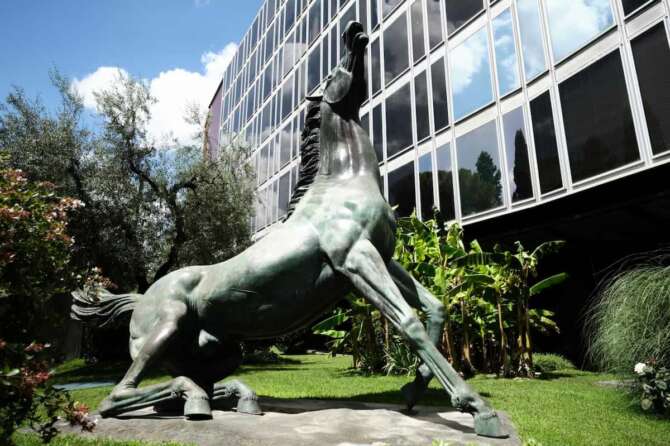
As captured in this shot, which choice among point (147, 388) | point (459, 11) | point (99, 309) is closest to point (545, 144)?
point (459, 11)

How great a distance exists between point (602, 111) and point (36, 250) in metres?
11.7

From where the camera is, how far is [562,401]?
223 inches

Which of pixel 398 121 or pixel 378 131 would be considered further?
pixel 378 131

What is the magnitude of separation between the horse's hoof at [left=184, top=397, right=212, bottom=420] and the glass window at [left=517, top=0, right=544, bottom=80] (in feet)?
41.4

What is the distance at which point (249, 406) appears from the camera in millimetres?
3668

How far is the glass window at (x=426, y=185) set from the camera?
51.3 ft

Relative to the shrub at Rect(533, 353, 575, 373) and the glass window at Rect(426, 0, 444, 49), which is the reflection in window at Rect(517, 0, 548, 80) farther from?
the shrub at Rect(533, 353, 575, 373)

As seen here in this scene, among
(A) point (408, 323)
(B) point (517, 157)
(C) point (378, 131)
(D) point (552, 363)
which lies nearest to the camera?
(A) point (408, 323)

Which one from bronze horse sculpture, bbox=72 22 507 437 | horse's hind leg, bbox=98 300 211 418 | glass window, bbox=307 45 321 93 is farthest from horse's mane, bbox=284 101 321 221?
glass window, bbox=307 45 321 93

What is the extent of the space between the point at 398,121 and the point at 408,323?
15.5 m

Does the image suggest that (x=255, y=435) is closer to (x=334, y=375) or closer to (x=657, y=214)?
(x=334, y=375)

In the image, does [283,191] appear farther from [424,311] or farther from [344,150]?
[424,311]

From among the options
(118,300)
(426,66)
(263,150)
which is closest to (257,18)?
(263,150)

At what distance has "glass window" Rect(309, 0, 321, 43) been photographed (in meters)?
24.6
